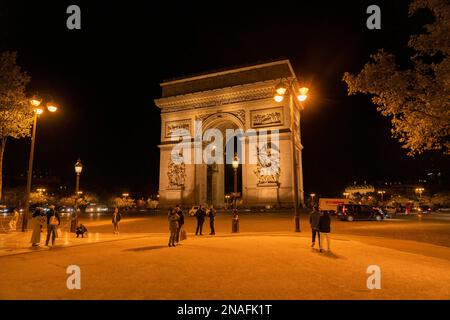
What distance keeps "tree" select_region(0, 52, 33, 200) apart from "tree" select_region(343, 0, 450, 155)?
16843 mm

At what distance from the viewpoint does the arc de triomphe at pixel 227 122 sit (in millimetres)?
32781

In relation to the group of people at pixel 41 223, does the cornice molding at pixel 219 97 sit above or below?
above

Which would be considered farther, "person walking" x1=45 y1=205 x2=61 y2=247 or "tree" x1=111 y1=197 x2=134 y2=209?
"tree" x1=111 y1=197 x2=134 y2=209

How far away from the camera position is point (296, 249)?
1025 centimetres

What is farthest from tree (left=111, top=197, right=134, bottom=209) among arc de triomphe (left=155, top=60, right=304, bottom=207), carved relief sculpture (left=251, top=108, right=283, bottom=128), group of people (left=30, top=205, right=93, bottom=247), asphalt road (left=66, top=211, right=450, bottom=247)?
group of people (left=30, top=205, right=93, bottom=247)

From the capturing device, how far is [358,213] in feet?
80.9

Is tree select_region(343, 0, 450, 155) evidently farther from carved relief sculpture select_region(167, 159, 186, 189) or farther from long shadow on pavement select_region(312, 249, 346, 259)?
carved relief sculpture select_region(167, 159, 186, 189)

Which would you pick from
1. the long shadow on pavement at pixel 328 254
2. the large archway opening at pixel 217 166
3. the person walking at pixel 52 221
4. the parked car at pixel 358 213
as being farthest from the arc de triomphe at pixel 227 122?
the person walking at pixel 52 221

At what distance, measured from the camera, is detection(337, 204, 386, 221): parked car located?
80.4ft

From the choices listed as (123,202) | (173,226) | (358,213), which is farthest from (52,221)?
(123,202)

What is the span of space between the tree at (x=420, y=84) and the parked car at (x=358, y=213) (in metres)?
13.0

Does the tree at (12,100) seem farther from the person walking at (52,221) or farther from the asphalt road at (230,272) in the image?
the asphalt road at (230,272)

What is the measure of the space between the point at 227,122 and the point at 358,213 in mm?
18618

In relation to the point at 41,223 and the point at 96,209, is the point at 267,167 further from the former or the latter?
the point at 96,209
